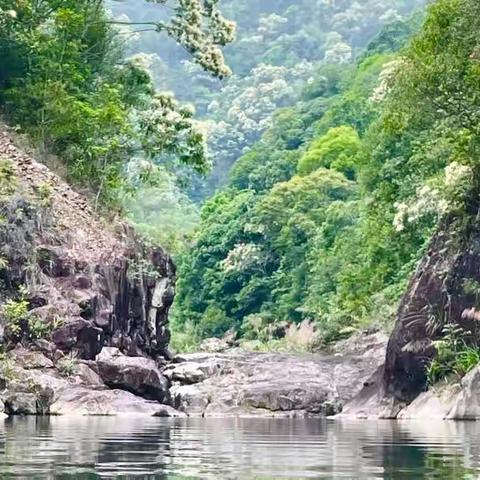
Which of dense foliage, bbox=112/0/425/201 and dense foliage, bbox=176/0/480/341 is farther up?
dense foliage, bbox=112/0/425/201

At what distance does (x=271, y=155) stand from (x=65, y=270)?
217 ft

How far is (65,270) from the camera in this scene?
3200cm

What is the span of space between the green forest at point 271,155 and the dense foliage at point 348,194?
3.4 inches

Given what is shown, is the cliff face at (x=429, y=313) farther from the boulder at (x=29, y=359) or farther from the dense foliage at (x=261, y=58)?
the dense foliage at (x=261, y=58)

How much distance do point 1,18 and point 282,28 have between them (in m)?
146

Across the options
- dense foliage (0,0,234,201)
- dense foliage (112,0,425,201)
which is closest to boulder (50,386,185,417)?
dense foliage (0,0,234,201)

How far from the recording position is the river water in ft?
32.3

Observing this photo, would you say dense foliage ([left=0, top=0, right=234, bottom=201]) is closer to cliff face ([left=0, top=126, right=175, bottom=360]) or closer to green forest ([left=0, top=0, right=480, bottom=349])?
green forest ([left=0, top=0, right=480, bottom=349])

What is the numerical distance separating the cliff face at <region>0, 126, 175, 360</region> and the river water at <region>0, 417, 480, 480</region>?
11713 mm

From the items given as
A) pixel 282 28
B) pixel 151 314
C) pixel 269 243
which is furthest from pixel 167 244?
pixel 282 28

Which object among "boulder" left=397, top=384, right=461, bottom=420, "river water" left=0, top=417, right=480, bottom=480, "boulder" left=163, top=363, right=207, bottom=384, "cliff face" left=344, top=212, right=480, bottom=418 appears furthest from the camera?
"boulder" left=163, top=363, right=207, bottom=384

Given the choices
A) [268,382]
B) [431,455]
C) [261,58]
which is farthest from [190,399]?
[261,58]

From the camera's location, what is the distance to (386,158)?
168 ft

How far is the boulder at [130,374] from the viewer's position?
2975cm
